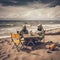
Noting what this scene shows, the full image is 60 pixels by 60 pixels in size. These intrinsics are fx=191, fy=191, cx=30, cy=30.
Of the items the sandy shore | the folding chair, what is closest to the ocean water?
the folding chair

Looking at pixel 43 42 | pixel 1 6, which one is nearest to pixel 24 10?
pixel 1 6

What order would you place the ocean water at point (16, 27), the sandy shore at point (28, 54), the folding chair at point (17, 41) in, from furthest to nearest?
1. the ocean water at point (16, 27)
2. the folding chair at point (17, 41)
3. the sandy shore at point (28, 54)

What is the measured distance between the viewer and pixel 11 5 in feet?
177

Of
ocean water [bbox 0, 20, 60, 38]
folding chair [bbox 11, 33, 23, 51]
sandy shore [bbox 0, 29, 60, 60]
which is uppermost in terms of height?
folding chair [bbox 11, 33, 23, 51]

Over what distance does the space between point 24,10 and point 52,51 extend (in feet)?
130

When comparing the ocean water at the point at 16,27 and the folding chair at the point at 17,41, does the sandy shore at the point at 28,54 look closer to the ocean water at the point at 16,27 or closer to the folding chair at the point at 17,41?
the folding chair at the point at 17,41

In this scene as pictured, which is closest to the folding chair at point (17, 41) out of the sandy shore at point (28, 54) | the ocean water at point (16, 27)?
the sandy shore at point (28, 54)

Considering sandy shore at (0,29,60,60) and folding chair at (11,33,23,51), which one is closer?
sandy shore at (0,29,60,60)

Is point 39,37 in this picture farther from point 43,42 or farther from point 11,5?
point 11,5

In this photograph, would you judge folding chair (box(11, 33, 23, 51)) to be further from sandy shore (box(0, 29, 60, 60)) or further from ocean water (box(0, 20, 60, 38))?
ocean water (box(0, 20, 60, 38))

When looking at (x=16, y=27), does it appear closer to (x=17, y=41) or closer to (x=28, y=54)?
(x=17, y=41)

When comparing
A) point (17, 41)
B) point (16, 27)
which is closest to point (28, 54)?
point (17, 41)

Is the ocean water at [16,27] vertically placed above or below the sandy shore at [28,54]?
below

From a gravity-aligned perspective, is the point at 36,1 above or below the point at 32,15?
above
